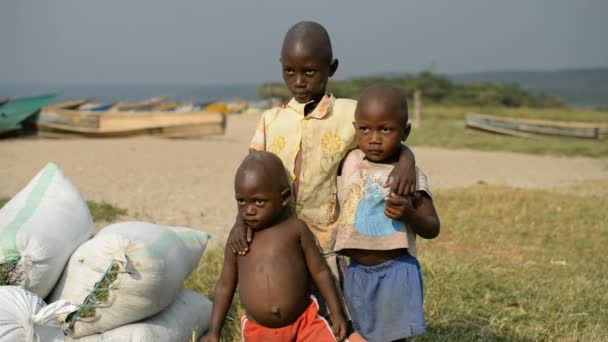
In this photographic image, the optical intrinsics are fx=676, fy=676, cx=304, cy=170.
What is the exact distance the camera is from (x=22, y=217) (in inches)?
122

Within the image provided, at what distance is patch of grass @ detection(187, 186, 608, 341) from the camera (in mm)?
3549


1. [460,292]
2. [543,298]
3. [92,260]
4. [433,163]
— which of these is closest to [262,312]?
[92,260]

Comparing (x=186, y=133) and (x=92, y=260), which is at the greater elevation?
(x=92, y=260)

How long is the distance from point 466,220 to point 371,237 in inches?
162

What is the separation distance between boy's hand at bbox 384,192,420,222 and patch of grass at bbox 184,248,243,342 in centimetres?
141

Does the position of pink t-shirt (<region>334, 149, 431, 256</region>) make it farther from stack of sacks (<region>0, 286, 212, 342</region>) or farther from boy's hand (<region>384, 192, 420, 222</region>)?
stack of sacks (<region>0, 286, 212, 342</region>)

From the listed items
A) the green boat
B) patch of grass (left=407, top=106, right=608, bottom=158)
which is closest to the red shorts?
the green boat

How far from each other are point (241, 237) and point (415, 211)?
23.9 inches

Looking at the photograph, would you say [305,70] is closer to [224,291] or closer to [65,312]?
[224,291]

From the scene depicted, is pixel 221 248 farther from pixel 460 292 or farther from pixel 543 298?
pixel 543 298

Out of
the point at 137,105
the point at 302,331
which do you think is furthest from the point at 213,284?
the point at 137,105

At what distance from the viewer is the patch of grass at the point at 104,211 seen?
609 cm

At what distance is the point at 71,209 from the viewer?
335 cm

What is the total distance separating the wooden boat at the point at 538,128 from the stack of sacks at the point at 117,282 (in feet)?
53.4
